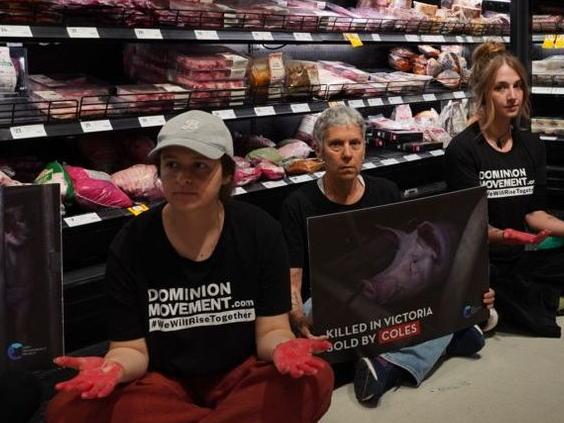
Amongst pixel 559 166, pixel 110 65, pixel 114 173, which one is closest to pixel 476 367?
pixel 114 173

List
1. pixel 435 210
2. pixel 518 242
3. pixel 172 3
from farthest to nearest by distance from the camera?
pixel 172 3, pixel 518 242, pixel 435 210

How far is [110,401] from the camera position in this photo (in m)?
1.52

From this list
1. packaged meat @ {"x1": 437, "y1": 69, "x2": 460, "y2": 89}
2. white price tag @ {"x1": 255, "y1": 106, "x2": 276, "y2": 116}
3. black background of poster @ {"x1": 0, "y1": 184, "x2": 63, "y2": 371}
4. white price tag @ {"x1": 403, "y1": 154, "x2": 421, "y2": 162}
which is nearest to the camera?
black background of poster @ {"x1": 0, "y1": 184, "x2": 63, "y2": 371}

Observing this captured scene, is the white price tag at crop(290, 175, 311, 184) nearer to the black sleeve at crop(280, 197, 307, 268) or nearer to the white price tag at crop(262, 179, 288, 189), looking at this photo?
the white price tag at crop(262, 179, 288, 189)

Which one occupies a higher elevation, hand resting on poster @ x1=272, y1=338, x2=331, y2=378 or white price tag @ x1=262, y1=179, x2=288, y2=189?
white price tag @ x1=262, y1=179, x2=288, y2=189

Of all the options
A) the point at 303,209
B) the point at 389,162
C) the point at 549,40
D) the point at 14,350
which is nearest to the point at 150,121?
the point at 303,209


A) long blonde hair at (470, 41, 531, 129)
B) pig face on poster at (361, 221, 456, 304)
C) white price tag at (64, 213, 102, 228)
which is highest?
long blonde hair at (470, 41, 531, 129)

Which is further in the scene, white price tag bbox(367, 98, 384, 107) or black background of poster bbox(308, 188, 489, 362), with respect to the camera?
white price tag bbox(367, 98, 384, 107)

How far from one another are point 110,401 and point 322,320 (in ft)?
2.69

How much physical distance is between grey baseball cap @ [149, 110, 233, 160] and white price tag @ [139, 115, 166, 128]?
3.91 feet

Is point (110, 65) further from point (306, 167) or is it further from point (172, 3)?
point (306, 167)

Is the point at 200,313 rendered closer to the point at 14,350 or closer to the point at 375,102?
the point at 14,350

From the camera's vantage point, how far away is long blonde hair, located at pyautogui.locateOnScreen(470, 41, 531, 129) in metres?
2.78

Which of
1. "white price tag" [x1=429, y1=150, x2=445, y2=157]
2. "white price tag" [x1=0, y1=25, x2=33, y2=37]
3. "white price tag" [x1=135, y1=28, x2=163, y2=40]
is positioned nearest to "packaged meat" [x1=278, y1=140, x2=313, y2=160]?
"white price tag" [x1=429, y1=150, x2=445, y2=157]
